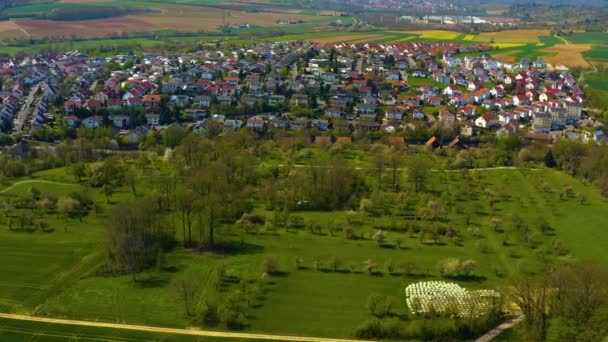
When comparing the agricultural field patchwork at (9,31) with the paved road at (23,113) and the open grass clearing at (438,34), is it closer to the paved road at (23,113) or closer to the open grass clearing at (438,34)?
the paved road at (23,113)

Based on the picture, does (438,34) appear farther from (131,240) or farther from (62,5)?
(131,240)

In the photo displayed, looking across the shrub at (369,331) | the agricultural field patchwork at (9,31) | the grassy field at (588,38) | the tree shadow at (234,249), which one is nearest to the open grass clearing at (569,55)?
the grassy field at (588,38)

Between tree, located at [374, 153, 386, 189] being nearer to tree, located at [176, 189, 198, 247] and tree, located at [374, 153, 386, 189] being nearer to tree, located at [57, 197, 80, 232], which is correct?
tree, located at [176, 189, 198, 247]

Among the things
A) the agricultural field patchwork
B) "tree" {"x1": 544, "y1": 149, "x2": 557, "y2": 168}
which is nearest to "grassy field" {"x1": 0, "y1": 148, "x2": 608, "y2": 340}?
"tree" {"x1": 544, "y1": 149, "x2": 557, "y2": 168}

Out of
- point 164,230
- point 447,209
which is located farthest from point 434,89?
point 164,230

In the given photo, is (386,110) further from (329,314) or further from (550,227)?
(329,314)

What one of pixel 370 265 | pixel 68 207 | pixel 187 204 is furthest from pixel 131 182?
pixel 370 265
